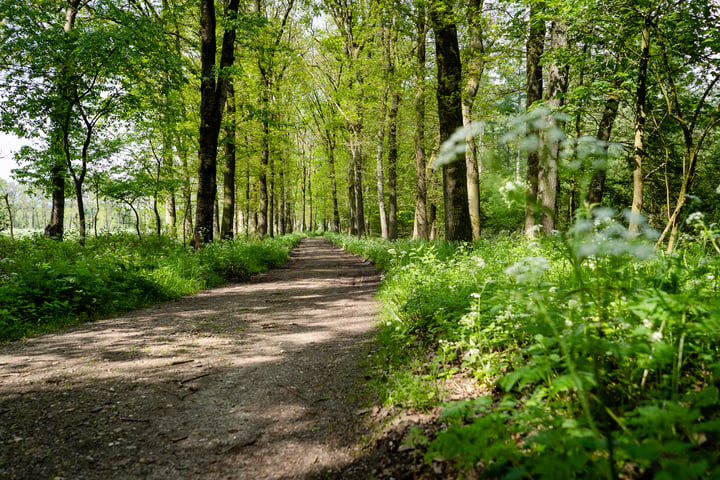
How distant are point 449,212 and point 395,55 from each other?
11.6m

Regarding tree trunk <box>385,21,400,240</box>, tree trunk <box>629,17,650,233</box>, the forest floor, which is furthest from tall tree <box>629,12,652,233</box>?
tree trunk <box>385,21,400,240</box>

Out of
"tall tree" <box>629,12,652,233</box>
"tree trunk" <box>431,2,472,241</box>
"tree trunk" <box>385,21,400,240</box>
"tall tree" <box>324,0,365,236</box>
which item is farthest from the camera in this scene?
"tall tree" <box>324,0,365,236</box>

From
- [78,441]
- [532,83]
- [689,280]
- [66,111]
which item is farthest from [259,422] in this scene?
[66,111]

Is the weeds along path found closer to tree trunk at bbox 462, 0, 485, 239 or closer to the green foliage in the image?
the green foliage

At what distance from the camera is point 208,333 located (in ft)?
17.9

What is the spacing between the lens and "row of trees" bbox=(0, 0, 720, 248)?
20.2 ft

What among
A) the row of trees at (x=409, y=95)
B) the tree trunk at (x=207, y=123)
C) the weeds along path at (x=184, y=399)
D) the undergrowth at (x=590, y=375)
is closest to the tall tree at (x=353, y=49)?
the row of trees at (x=409, y=95)

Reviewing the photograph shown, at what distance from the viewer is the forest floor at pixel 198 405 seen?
2.52 m

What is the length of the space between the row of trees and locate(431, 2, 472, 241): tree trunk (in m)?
0.04

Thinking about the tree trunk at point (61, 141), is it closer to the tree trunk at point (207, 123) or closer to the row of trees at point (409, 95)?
the row of trees at point (409, 95)

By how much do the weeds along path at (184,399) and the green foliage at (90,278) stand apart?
69 cm

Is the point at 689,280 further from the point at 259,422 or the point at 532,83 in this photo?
the point at 532,83

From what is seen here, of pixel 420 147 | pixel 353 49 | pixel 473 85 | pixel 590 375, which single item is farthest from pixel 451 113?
pixel 353 49

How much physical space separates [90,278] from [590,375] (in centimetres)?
788
